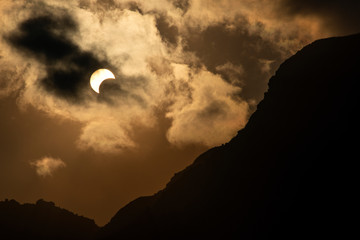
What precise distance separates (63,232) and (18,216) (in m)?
26.2

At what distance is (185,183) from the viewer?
94312 millimetres

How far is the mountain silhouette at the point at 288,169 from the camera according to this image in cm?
5725

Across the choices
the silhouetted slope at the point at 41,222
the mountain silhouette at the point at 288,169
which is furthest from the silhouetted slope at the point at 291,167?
the silhouetted slope at the point at 41,222

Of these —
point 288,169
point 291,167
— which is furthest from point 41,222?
point 291,167

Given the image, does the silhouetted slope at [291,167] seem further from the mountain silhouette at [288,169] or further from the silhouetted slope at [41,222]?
the silhouetted slope at [41,222]

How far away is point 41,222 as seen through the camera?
158625 millimetres

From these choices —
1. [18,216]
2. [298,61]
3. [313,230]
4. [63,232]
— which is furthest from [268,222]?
[18,216]

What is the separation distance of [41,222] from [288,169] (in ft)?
438

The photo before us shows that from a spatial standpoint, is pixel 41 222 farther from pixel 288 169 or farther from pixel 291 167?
pixel 291 167

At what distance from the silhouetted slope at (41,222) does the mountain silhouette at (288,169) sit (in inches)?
2793

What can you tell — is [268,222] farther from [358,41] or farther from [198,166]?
[358,41]

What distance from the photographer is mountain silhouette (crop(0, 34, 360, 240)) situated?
57.2 metres

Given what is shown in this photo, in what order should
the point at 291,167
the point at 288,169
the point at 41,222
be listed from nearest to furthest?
the point at 291,167
the point at 288,169
the point at 41,222

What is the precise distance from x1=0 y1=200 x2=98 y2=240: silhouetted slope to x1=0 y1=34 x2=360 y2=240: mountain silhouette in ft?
233
